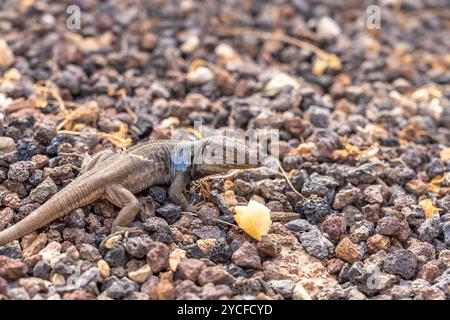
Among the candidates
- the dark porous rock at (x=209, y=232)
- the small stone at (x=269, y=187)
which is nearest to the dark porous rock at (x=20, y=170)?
the dark porous rock at (x=209, y=232)

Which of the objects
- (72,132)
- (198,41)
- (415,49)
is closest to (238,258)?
(72,132)

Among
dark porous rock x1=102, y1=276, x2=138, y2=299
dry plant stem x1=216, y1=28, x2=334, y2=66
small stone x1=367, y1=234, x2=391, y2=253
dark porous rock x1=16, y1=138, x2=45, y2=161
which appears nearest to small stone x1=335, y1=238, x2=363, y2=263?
small stone x1=367, y1=234, x2=391, y2=253

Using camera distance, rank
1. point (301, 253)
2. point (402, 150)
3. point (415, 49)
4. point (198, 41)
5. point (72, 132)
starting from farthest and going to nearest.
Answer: point (415, 49) → point (198, 41) → point (402, 150) → point (72, 132) → point (301, 253)

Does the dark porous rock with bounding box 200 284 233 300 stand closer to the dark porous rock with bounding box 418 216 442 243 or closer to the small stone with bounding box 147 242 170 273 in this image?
the small stone with bounding box 147 242 170 273

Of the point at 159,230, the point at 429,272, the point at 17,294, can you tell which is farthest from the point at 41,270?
the point at 429,272

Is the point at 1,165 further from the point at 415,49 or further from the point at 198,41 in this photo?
the point at 415,49

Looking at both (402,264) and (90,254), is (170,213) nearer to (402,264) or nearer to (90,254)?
(90,254)
